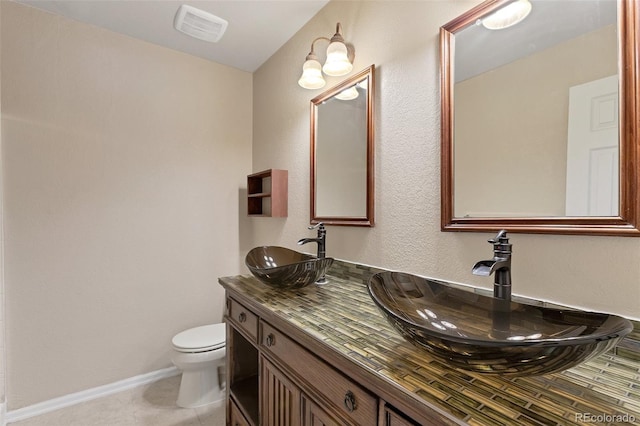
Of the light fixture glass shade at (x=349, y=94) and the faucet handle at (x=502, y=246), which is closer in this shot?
the faucet handle at (x=502, y=246)

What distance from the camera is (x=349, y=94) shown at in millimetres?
Result: 1627

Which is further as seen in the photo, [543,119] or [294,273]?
[294,273]

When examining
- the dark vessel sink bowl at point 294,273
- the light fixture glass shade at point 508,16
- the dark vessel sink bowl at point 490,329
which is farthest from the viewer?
the dark vessel sink bowl at point 294,273

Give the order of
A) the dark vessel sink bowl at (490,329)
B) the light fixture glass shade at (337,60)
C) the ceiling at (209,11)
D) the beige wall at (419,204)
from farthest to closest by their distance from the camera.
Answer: the ceiling at (209,11)
the light fixture glass shade at (337,60)
the beige wall at (419,204)
the dark vessel sink bowl at (490,329)

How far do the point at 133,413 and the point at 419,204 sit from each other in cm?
213

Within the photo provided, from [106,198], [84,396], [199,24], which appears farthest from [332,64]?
[84,396]

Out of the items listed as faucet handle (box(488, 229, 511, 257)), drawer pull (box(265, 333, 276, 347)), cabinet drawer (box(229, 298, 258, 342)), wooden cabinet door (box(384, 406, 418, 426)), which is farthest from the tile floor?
faucet handle (box(488, 229, 511, 257))

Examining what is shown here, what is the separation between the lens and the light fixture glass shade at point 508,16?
98 centimetres

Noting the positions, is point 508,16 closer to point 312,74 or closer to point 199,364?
point 312,74

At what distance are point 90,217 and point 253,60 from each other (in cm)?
166

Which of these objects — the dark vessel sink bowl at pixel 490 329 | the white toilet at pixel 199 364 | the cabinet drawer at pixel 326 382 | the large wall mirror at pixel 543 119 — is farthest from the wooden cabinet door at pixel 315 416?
the white toilet at pixel 199 364

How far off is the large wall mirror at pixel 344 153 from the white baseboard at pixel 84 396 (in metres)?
1.68

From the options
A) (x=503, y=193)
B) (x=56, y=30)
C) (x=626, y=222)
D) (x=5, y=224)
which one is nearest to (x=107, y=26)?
(x=56, y=30)

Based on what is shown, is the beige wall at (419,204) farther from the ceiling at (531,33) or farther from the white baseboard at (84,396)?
the white baseboard at (84,396)
